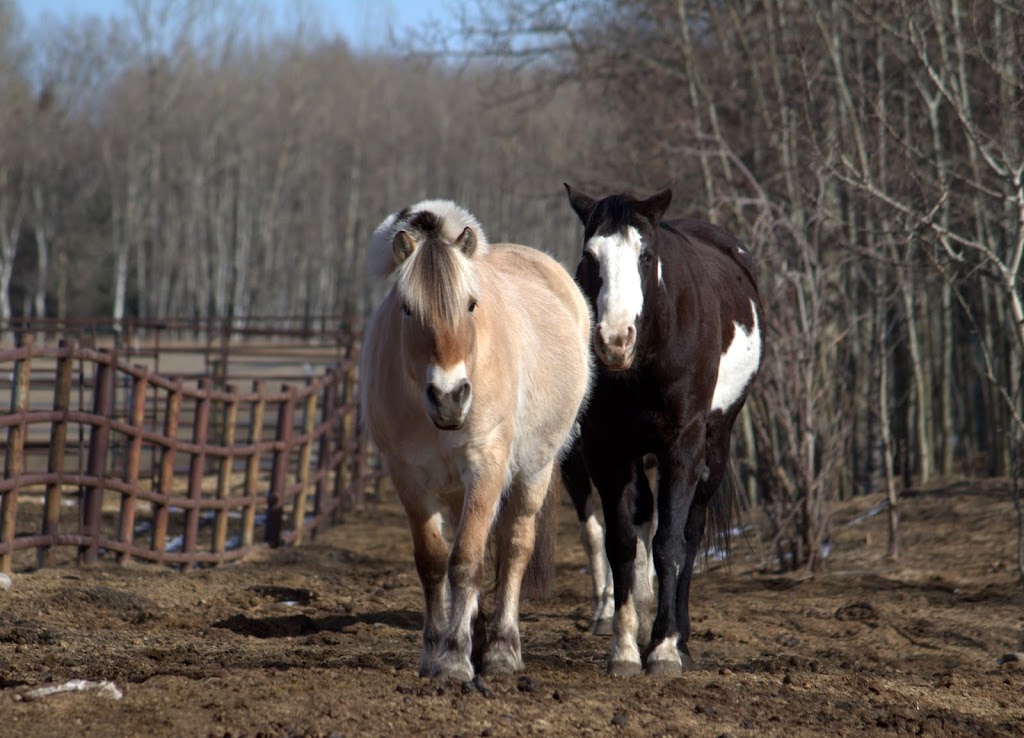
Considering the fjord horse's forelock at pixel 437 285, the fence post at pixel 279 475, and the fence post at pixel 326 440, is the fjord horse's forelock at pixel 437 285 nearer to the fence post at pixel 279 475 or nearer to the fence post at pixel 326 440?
the fence post at pixel 279 475

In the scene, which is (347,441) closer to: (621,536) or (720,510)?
(720,510)

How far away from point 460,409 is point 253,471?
236 inches

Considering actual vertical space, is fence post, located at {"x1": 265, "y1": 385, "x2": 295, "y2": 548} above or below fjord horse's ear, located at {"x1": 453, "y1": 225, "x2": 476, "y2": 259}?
below

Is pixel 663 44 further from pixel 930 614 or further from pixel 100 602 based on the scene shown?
pixel 100 602

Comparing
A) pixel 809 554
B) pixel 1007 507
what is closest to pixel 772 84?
pixel 1007 507

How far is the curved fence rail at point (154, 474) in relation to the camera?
7188mm

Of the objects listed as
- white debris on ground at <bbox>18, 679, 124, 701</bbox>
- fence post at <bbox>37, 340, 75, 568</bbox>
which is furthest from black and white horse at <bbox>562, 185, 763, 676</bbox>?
fence post at <bbox>37, 340, 75, 568</bbox>

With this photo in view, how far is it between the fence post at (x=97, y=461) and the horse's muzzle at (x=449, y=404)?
167 inches

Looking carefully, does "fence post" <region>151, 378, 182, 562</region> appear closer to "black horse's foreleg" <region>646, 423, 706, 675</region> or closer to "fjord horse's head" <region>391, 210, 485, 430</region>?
"black horse's foreleg" <region>646, 423, 706, 675</region>

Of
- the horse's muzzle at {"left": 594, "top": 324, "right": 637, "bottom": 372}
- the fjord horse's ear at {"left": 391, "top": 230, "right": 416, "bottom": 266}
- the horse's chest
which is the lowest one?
the horse's chest

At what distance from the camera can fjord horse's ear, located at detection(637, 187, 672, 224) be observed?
5082 millimetres

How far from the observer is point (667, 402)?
203 inches

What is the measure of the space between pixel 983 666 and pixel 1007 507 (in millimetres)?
4493

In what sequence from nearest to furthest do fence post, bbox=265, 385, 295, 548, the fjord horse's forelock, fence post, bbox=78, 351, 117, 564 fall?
the fjord horse's forelock
fence post, bbox=78, 351, 117, 564
fence post, bbox=265, 385, 295, 548
